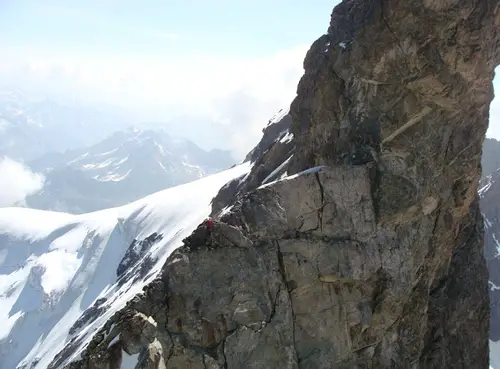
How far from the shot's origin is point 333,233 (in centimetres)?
2434

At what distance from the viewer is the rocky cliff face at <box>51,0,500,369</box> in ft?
71.4

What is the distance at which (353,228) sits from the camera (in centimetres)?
2459

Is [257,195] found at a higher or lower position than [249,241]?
higher

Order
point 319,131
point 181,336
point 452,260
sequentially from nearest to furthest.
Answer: point 181,336 → point 319,131 → point 452,260

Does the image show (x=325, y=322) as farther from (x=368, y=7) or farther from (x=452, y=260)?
(x=368, y=7)

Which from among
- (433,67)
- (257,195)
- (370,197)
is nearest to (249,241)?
(257,195)

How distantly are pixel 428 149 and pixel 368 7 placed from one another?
309 inches

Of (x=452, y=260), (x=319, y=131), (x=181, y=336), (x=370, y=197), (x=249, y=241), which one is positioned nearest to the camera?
(x=181, y=336)

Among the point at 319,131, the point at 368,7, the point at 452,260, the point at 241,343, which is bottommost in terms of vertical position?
the point at 452,260

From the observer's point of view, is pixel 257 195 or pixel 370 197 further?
pixel 370 197

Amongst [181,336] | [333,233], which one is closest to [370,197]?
[333,233]

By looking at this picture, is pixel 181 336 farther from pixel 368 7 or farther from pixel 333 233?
pixel 368 7

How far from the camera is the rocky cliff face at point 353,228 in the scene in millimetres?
21766

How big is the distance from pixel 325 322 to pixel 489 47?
16005 millimetres
